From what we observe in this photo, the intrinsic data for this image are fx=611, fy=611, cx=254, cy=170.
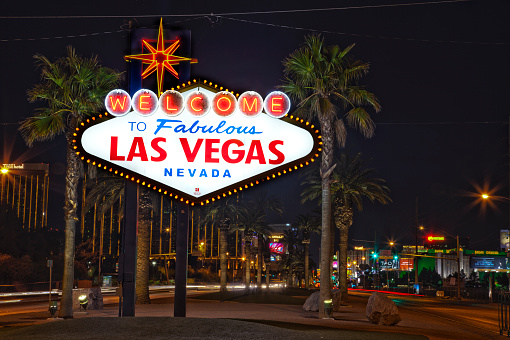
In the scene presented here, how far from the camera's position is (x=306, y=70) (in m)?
31.3

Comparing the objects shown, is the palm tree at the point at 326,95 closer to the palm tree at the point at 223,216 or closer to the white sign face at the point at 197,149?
the white sign face at the point at 197,149

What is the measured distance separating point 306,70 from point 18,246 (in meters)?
62.8

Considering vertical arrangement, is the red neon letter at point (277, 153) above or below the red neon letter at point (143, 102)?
below

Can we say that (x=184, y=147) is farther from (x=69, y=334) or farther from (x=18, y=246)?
(x=18, y=246)

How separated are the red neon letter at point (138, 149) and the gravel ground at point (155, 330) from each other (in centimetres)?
599

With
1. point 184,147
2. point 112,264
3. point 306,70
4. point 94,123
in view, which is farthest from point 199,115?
point 112,264

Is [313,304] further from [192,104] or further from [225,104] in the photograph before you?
[192,104]

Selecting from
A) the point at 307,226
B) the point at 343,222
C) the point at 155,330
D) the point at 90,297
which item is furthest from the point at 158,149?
the point at 307,226

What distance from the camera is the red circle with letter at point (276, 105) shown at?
22.0 meters

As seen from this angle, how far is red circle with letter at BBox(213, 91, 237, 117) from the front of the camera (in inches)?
867

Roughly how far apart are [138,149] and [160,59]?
366 cm

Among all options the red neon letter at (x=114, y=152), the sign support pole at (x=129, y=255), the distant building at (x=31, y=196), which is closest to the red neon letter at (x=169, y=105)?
the red neon letter at (x=114, y=152)

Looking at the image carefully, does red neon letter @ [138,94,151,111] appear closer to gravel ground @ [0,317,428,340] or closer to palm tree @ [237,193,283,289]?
gravel ground @ [0,317,428,340]

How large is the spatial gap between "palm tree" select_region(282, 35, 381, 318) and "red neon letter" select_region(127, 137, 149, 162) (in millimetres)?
11548
